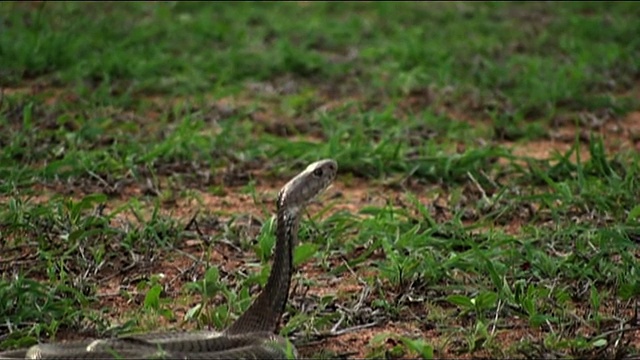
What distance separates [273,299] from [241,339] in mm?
165

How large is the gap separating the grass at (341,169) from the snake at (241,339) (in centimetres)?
18

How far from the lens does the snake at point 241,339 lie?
370cm

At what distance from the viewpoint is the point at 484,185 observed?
6.30m

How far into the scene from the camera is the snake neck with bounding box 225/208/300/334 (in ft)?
13.1

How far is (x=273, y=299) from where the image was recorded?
4012 millimetres

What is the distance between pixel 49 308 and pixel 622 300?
1833mm

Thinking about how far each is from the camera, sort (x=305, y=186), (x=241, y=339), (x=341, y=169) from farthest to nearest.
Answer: (x=341, y=169) → (x=305, y=186) → (x=241, y=339)

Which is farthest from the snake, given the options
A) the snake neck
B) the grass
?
the grass

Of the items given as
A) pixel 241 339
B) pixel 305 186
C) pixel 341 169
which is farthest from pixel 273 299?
pixel 341 169

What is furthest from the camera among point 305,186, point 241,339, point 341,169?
point 341,169

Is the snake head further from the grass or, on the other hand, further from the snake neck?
the grass

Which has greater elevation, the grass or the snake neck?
the snake neck

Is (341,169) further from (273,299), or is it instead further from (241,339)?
(241,339)

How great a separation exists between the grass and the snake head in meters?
0.37
